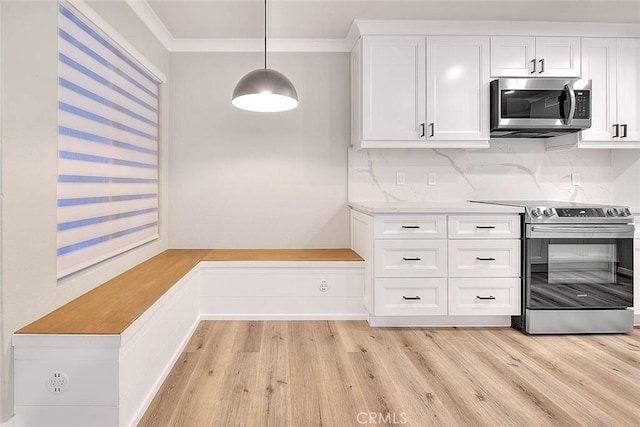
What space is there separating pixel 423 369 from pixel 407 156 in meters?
2.00

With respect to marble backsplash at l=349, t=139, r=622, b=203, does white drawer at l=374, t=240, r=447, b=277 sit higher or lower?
lower

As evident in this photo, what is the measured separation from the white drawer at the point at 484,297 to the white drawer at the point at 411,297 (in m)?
0.08

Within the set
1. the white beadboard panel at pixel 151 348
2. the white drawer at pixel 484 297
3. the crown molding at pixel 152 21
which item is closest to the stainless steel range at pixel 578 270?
the white drawer at pixel 484 297

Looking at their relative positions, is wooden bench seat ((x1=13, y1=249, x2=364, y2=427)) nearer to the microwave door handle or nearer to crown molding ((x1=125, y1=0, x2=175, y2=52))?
crown molding ((x1=125, y1=0, x2=175, y2=52))

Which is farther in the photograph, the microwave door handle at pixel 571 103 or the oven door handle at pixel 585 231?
the microwave door handle at pixel 571 103

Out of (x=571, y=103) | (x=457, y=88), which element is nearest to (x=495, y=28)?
(x=457, y=88)

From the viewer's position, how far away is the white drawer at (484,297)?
3.15 meters

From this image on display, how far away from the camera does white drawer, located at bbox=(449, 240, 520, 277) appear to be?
10.3ft

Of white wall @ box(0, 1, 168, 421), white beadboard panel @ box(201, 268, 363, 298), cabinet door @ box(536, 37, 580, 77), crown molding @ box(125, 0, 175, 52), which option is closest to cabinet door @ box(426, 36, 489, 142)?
cabinet door @ box(536, 37, 580, 77)

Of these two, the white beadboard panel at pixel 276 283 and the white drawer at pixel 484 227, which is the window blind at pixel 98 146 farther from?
the white drawer at pixel 484 227

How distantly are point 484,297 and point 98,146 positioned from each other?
2.81 m

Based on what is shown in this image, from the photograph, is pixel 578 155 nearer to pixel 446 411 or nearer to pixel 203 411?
pixel 446 411

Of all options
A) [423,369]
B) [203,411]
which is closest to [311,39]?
[423,369]

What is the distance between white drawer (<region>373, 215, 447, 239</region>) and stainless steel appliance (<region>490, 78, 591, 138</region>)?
0.96 meters
